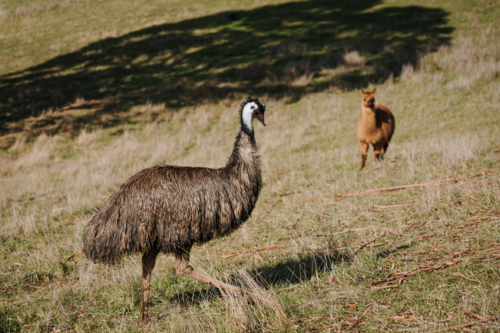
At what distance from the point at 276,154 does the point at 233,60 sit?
14.4 meters

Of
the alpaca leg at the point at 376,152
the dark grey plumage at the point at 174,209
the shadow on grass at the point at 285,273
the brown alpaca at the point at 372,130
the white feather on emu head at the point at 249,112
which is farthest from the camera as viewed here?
the alpaca leg at the point at 376,152

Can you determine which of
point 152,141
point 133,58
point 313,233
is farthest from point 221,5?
point 313,233

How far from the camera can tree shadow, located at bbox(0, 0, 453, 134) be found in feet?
68.0

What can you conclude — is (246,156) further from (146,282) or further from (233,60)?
(233,60)

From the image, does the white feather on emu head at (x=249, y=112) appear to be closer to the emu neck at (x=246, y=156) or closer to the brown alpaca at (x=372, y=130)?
the emu neck at (x=246, y=156)

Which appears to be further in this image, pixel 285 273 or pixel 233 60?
pixel 233 60

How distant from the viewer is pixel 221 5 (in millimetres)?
35656

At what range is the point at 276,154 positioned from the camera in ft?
41.7

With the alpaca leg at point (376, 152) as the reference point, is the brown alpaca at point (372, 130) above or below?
above

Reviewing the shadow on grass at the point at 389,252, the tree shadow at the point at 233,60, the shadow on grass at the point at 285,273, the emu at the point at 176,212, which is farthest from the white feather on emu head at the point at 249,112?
the tree shadow at the point at 233,60

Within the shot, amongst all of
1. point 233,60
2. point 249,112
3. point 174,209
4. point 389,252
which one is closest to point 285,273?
point 389,252

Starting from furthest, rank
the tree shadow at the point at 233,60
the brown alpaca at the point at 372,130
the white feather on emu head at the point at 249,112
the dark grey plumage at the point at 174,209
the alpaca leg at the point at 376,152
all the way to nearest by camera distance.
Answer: the tree shadow at the point at 233,60
the alpaca leg at the point at 376,152
the brown alpaca at the point at 372,130
the white feather on emu head at the point at 249,112
the dark grey plumage at the point at 174,209

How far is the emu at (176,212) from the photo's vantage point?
13.2 ft

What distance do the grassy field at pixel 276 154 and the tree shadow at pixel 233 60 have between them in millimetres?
177
